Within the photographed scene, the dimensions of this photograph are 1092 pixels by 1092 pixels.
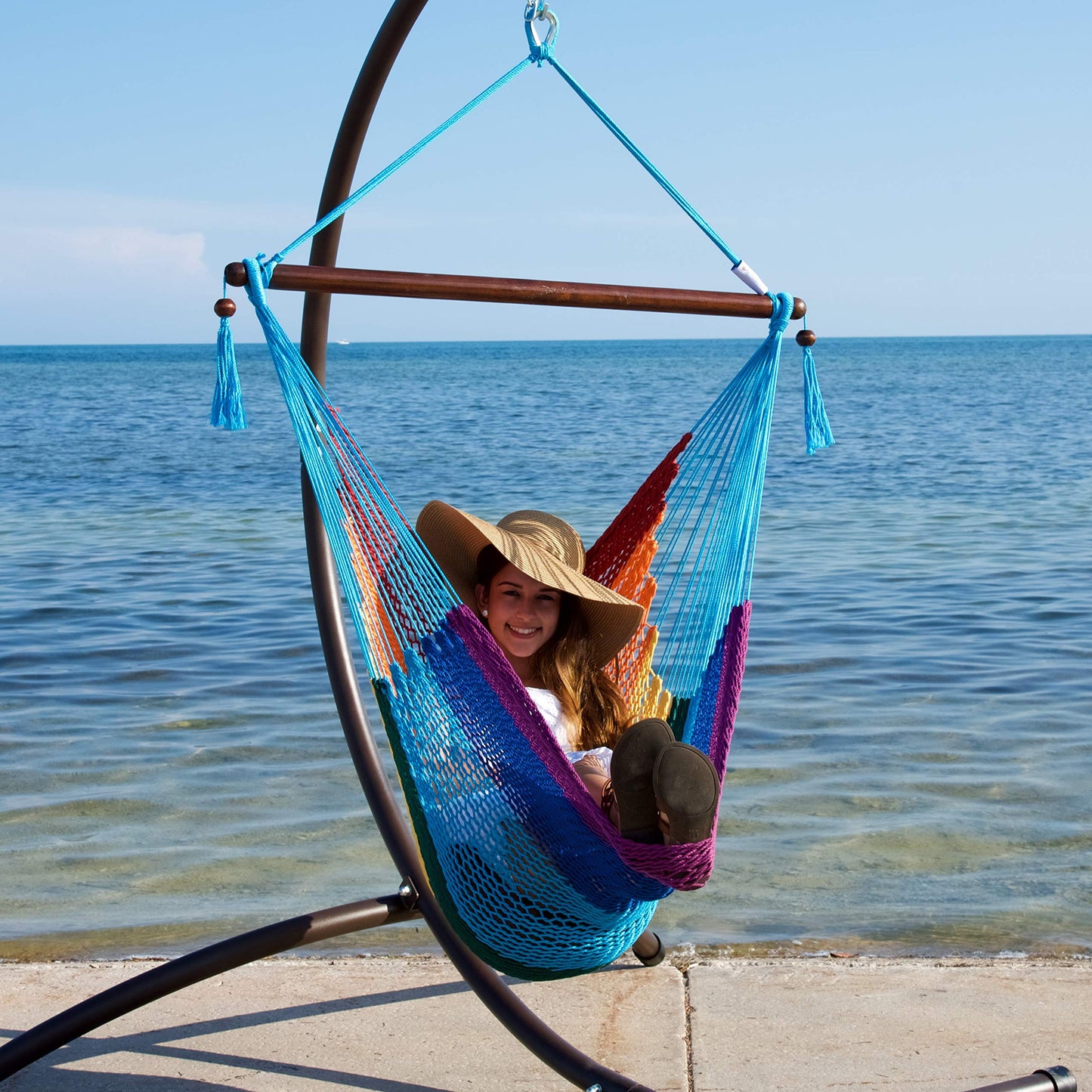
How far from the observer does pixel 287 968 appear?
7.17ft

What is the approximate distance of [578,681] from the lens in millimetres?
2188

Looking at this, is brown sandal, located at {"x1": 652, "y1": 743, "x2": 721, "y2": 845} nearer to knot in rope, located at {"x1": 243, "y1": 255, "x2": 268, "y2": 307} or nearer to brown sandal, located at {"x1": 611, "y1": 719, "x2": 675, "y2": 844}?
brown sandal, located at {"x1": 611, "y1": 719, "x2": 675, "y2": 844}

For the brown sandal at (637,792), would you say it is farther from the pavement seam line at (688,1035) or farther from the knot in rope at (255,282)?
the knot in rope at (255,282)

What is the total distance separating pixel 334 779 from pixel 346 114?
1916 mm

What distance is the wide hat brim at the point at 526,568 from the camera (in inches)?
82.6

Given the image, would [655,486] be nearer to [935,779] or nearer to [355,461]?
[355,461]

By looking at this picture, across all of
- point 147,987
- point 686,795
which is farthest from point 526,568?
point 147,987

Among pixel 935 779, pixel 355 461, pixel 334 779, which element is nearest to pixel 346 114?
pixel 355 461

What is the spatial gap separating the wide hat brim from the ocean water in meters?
0.67

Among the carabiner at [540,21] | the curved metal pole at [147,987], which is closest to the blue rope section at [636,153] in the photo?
the carabiner at [540,21]

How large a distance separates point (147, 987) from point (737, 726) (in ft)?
7.76

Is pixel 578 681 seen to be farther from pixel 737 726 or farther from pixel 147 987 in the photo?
pixel 737 726

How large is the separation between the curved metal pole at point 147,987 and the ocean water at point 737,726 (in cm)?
66

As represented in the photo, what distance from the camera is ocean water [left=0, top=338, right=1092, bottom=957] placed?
8.76 feet
